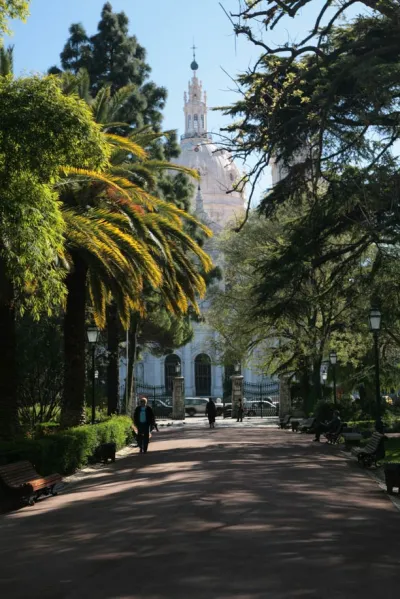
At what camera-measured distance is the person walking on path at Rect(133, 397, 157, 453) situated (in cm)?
2108

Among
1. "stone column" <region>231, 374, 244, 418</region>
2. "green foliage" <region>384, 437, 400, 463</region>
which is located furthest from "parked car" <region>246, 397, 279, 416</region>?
"green foliage" <region>384, 437, 400, 463</region>

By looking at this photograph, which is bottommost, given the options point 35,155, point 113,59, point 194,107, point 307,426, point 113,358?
point 307,426

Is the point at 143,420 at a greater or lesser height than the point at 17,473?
greater

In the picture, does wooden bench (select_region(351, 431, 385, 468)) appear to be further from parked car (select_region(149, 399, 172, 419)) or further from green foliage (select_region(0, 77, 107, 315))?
parked car (select_region(149, 399, 172, 419))

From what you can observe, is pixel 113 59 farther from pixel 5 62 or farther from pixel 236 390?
pixel 236 390

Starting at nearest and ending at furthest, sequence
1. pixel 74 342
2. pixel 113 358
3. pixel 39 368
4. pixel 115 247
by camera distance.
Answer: pixel 115 247 → pixel 74 342 → pixel 113 358 → pixel 39 368

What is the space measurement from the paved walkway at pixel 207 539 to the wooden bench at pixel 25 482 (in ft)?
0.85

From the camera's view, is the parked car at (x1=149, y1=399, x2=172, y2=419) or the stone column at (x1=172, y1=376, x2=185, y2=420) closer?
the stone column at (x1=172, y1=376, x2=185, y2=420)

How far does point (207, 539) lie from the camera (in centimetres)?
820

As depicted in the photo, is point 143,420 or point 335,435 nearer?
point 143,420

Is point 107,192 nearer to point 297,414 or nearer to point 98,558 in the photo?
point 98,558

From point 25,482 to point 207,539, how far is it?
447cm

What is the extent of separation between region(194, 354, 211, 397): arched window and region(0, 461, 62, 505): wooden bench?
7468 centimetres

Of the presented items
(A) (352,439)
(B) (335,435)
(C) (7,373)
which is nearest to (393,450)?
(A) (352,439)
